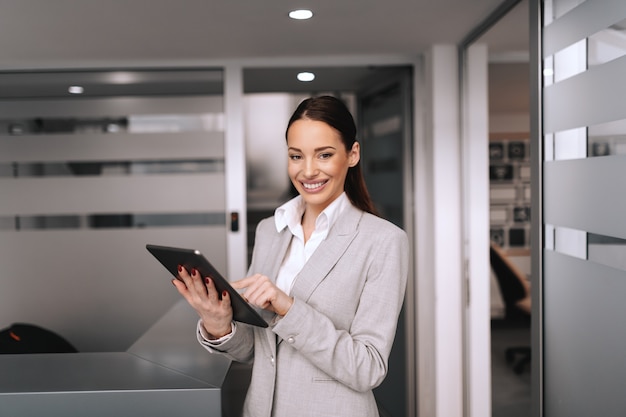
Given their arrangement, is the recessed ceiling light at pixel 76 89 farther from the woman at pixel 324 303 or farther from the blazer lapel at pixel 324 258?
the blazer lapel at pixel 324 258

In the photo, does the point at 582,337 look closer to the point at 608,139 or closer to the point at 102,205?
the point at 608,139

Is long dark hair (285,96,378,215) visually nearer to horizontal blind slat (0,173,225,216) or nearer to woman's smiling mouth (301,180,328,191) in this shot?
woman's smiling mouth (301,180,328,191)

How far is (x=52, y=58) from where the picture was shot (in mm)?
3600

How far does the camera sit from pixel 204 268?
136 centimetres

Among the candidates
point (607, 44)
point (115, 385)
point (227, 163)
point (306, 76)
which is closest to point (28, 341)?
point (115, 385)

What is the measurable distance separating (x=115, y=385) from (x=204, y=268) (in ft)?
2.24

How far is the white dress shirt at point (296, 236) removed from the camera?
1653 mm

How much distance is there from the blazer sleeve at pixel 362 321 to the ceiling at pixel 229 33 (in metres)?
1.32

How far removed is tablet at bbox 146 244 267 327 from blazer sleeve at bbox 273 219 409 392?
82mm

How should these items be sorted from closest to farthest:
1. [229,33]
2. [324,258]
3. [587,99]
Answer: [324,258], [587,99], [229,33]

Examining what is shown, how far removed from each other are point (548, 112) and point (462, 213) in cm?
129

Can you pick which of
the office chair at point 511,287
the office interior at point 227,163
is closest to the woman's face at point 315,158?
the office interior at point 227,163

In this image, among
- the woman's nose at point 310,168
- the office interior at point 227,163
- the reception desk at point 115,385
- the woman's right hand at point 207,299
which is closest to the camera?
the woman's right hand at point 207,299

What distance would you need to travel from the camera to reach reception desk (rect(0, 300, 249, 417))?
5.84 feet
